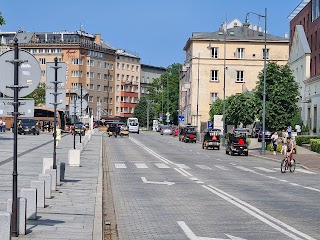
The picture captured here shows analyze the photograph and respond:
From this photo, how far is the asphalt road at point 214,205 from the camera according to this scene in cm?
1272

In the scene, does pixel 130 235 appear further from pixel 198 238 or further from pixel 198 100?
pixel 198 100

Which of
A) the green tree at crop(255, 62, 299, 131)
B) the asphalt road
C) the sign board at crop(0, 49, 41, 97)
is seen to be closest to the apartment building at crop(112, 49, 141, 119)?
the green tree at crop(255, 62, 299, 131)

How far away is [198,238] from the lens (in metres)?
11.8

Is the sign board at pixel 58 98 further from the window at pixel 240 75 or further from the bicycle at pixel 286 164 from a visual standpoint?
the window at pixel 240 75

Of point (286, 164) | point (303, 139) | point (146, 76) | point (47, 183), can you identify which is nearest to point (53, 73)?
point (47, 183)

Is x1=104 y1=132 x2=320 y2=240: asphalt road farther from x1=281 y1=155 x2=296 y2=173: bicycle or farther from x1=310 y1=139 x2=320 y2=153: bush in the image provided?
x1=310 y1=139 x2=320 y2=153: bush

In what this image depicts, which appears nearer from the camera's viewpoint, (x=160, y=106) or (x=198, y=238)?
(x=198, y=238)

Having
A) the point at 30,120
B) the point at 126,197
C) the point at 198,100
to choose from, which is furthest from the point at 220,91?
the point at 126,197

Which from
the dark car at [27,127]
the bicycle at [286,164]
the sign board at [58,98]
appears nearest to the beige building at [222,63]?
the dark car at [27,127]

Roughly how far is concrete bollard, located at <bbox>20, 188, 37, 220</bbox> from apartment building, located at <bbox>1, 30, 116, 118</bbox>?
13009cm

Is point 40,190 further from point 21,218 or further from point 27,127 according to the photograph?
point 27,127

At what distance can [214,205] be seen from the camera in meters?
17.2

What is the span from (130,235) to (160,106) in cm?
14547

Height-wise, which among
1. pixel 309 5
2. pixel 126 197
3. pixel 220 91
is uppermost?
pixel 309 5
